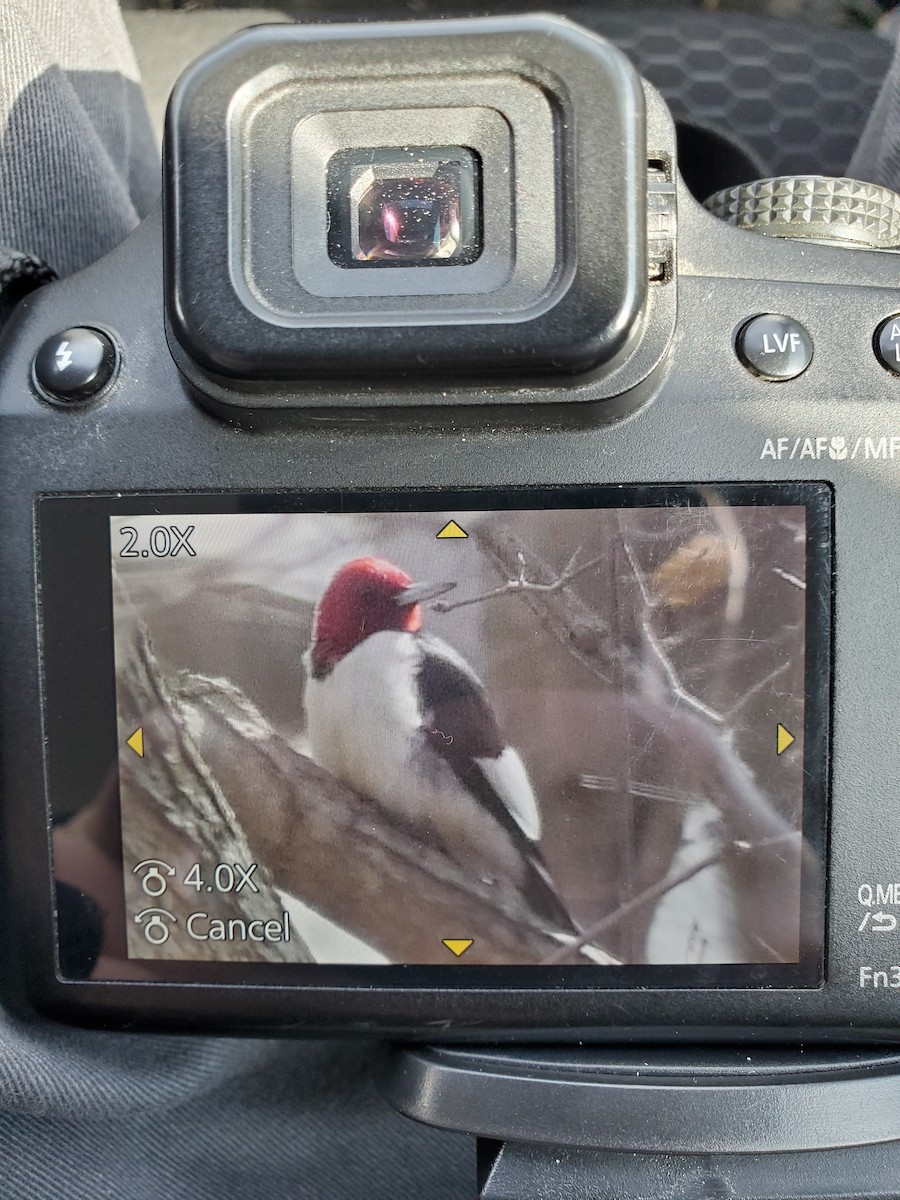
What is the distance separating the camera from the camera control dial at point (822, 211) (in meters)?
0.50

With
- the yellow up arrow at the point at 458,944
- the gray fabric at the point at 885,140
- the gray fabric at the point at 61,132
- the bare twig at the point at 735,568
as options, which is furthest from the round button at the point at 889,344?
the gray fabric at the point at 61,132

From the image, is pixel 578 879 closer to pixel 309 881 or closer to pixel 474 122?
pixel 309 881

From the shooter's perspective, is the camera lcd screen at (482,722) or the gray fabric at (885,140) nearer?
the camera lcd screen at (482,722)

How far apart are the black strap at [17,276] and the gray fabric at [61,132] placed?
38 mm

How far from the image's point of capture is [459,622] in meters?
0.50

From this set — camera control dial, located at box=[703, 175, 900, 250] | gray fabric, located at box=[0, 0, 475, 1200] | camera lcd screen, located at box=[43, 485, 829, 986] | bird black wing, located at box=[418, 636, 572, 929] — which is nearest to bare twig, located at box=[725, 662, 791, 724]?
camera lcd screen, located at box=[43, 485, 829, 986]

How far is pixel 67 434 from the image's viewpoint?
0.51 meters

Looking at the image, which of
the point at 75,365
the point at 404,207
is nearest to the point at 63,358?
the point at 75,365

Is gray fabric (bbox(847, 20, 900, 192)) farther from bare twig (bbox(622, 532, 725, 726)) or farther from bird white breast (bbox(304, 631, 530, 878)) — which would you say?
bird white breast (bbox(304, 631, 530, 878))

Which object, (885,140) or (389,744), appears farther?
(885,140)

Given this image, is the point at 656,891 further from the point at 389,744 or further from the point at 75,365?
the point at 75,365

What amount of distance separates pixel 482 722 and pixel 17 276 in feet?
1.09

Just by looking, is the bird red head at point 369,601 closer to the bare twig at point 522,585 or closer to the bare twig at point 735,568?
the bare twig at point 522,585

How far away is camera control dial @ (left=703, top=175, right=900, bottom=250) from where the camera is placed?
0.50 meters
